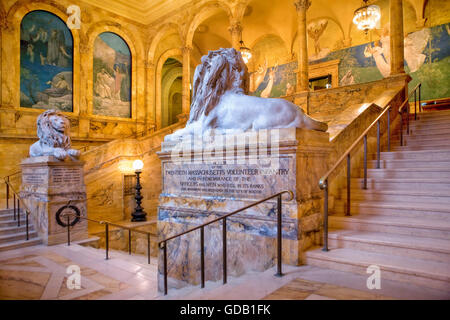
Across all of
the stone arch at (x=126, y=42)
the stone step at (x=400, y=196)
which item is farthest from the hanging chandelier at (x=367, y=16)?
the stone arch at (x=126, y=42)

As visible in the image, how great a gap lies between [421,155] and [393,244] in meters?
2.80

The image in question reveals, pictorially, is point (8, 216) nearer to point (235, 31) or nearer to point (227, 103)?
point (227, 103)

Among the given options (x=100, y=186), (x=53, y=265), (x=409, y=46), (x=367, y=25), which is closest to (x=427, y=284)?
(x=53, y=265)

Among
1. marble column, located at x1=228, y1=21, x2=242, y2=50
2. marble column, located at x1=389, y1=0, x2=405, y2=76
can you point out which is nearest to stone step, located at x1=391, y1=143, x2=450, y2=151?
marble column, located at x1=389, y1=0, x2=405, y2=76

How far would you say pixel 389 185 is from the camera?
4.63 meters

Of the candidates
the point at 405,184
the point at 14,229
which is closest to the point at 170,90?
the point at 14,229

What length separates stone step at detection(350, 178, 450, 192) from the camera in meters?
4.29

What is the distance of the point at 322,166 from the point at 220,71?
188 cm

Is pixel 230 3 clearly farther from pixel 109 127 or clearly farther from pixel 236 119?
pixel 236 119

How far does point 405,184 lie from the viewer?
4.54 meters

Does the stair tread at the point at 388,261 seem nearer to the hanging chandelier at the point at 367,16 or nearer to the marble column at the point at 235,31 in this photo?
the hanging chandelier at the point at 367,16

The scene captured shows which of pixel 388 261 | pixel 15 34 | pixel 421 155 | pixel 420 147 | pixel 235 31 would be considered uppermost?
pixel 235 31

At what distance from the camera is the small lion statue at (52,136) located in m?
7.61

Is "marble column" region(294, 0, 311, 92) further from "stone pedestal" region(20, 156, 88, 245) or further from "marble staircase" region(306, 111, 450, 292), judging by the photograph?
"stone pedestal" region(20, 156, 88, 245)
